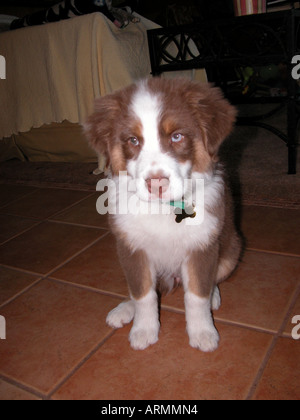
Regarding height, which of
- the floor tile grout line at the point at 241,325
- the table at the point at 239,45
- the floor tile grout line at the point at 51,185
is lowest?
the floor tile grout line at the point at 241,325

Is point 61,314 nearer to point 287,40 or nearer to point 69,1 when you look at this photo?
point 287,40

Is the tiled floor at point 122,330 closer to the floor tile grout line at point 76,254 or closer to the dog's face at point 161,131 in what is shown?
the floor tile grout line at point 76,254

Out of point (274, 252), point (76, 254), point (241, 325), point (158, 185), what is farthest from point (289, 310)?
point (76, 254)

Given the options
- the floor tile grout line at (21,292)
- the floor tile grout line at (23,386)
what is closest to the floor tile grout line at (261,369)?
the floor tile grout line at (23,386)

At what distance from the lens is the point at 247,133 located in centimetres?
426

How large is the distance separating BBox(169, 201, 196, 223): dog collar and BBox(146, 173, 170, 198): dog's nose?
6.6 inches

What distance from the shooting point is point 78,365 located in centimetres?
135

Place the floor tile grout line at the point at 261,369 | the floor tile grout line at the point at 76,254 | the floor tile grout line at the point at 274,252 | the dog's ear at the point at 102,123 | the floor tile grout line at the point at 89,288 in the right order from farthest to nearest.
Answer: the floor tile grout line at the point at 76,254 < the floor tile grout line at the point at 274,252 < the floor tile grout line at the point at 89,288 < the dog's ear at the point at 102,123 < the floor tile grout line at the point at 261,369

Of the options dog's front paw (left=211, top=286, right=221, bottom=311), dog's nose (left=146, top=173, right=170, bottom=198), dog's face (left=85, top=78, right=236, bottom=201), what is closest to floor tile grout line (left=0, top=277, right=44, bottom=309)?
dog's face (left=85, top=78, right=236, bottom=201)

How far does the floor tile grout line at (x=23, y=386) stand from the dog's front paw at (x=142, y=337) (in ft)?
1.20

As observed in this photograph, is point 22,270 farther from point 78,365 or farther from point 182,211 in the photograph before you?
point 182,211

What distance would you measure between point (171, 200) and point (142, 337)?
0.56m

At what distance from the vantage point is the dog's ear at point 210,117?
1367 mm
